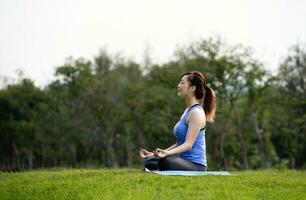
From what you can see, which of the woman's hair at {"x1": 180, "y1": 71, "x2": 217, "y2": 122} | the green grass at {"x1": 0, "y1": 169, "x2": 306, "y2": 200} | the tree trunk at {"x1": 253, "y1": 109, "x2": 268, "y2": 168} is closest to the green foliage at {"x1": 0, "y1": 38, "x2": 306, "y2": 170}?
the tree trunk at {"x1": 253, "y1": 109, "x2": 268, "y2": 168}

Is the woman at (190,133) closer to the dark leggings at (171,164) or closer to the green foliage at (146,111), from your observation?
the dark leggings at (171,164)

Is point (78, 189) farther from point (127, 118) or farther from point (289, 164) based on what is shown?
point (289, 164)

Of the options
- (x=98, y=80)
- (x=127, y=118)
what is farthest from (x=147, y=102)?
(x=98, y=80)

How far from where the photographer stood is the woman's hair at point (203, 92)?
376 inches

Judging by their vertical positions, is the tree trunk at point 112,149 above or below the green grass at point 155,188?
above

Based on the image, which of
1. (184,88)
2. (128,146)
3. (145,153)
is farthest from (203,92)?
Result: (128,146)

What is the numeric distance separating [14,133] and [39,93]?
4907 millimetres

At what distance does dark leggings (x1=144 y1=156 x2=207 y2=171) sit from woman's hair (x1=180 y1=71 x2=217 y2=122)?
3.38 feet

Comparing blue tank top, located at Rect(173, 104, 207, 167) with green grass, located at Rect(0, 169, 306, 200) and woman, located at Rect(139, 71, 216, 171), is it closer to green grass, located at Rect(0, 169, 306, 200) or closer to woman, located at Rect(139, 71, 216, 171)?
woman, located at Rect(139, 71, 216, 171)

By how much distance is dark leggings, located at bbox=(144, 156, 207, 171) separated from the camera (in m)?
9.12

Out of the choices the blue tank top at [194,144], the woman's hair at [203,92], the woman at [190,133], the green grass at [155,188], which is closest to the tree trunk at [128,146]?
the woman's hair at [203,92]

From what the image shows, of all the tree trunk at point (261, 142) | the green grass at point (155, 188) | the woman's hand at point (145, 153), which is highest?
the tree trunk at point (261, 142)

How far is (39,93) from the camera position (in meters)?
52.9

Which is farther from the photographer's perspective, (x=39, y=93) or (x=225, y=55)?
(x=39, y=93)
